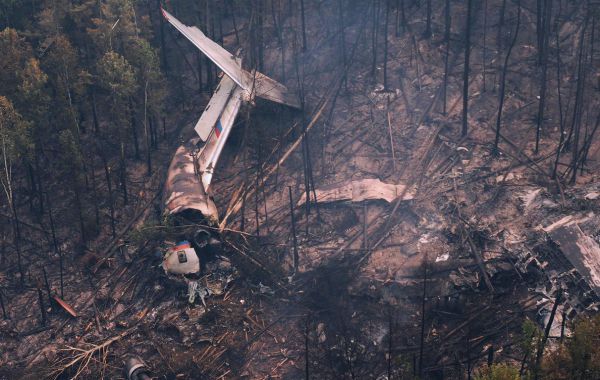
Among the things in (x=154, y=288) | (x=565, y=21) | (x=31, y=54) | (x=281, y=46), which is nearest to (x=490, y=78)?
(x=565, y=21)

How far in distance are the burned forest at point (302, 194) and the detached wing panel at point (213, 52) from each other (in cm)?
11

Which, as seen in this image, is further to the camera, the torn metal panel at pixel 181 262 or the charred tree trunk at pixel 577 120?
the charred tree trunk at pixel 577 120

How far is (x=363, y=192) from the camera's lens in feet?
75.2

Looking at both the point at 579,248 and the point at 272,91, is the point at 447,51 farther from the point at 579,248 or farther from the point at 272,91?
the point at 579,248

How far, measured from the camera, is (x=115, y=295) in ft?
70.0

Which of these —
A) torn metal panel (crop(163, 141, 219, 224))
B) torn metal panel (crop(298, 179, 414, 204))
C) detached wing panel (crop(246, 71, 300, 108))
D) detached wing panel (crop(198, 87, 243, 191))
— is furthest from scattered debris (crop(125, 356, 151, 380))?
detached wing panel (crop(246, 71, 300, 108))

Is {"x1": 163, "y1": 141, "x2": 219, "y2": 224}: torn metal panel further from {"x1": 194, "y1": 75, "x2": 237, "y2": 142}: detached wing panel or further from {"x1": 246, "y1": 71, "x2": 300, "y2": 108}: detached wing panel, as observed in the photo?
{"x1": 246, "y1": 71, "x2": 300, "y2": 108}: detached wing panel

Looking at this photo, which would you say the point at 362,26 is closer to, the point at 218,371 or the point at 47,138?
the point at 47,138

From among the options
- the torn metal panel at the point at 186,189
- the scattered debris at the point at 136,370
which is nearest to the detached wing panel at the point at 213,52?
the torn metal panel at the point at 186,189

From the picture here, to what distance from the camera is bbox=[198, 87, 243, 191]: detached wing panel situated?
24.1 metres

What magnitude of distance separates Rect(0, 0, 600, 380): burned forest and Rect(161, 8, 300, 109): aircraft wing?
0.11 metres

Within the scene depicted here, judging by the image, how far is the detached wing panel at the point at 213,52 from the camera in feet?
79.7

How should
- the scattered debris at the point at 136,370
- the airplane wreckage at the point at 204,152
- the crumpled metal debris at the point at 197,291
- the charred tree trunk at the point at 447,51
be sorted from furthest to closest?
the charred tree trunk at the point at 447,51, the airplane wreckage at the point at 204,152, the crumpled metal debris at the point at 197,291, the scattered debris at the point at 136,370

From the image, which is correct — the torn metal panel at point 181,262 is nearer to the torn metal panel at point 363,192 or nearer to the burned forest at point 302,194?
the burned forest at point 302,194
